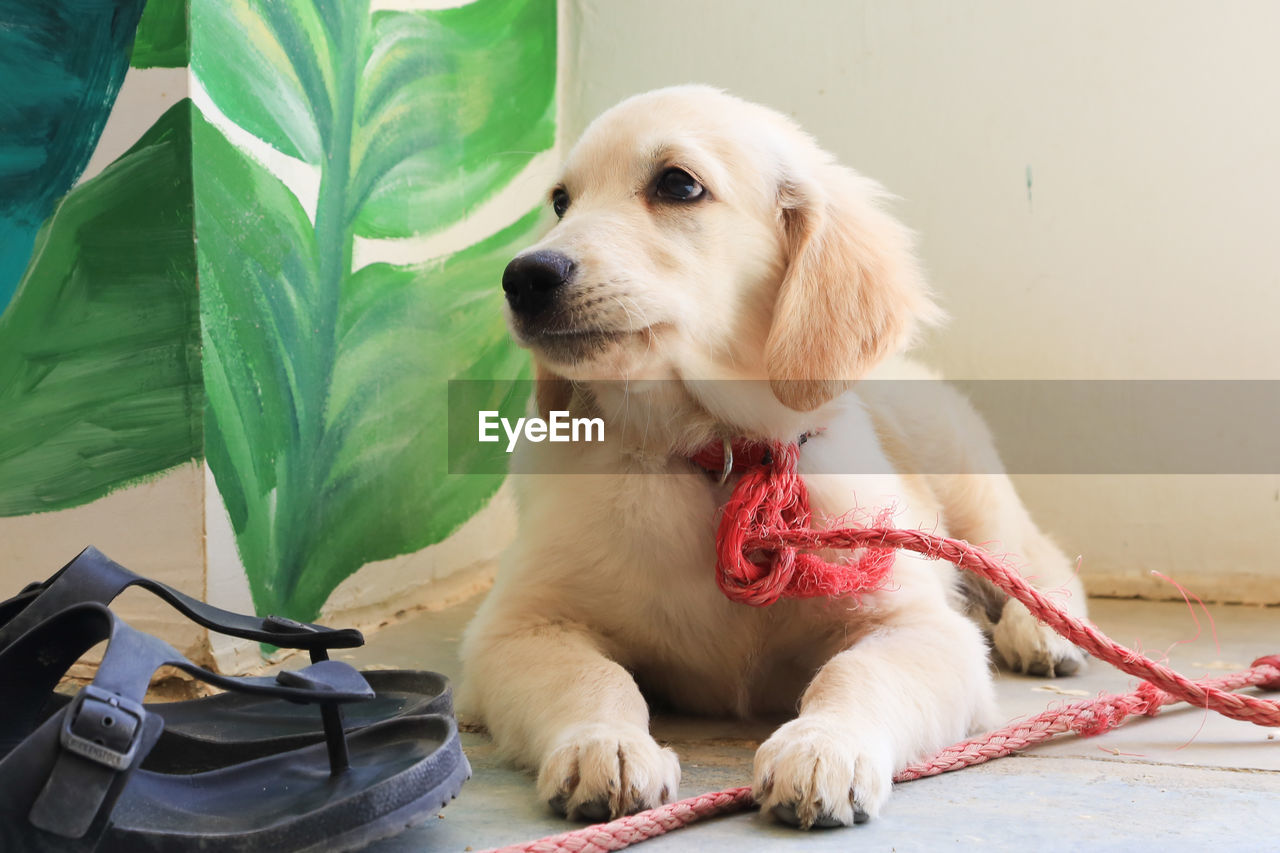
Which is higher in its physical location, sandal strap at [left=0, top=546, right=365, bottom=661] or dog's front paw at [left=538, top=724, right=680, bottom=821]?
sandal strap at [left=0, top=546, right=365, bottom=661]

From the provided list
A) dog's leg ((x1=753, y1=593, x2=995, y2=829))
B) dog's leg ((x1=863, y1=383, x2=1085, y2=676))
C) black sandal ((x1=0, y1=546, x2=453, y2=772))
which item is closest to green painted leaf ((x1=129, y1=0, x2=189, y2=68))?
black sandal ((x1=0, y1=546, x2=453, y2=772))

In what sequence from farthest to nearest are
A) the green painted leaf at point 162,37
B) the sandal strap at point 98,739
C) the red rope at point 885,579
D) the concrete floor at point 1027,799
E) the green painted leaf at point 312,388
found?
1. the green painted leaf at point 312,388
2. the green painted leaf at point 162,37
3. the red rope at point 885,579
4. the concrete floor at point 1027,799
5. the sandal strap at point 98,739

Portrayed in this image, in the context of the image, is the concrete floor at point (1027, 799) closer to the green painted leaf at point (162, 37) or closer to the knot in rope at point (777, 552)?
the knot in rope at point (777, 552)

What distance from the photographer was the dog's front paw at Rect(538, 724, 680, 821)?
4.75 feet

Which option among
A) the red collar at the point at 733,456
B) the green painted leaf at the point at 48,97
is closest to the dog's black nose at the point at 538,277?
the red collar at the point at 733,456

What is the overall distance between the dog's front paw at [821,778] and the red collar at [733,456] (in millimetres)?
598

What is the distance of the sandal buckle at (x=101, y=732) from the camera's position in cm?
112

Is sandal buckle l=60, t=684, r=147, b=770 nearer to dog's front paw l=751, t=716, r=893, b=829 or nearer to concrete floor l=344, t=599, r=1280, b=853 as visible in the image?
concrete floor l=344, t=599, r=1280, b=853

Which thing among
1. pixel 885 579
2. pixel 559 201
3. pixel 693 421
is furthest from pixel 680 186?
pixel 885 579

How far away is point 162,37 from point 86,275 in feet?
1.63

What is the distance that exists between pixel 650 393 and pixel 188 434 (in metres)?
0.94

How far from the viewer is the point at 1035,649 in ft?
7.96

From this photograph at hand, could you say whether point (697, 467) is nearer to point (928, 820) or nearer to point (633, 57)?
point (928, 820)
